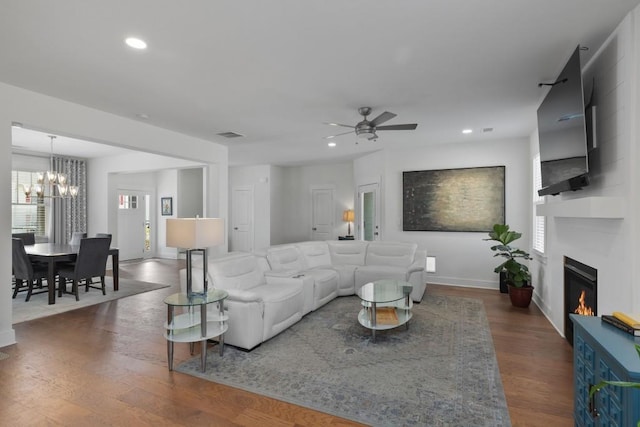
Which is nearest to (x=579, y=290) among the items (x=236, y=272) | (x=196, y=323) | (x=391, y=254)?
(x=391, y=254)

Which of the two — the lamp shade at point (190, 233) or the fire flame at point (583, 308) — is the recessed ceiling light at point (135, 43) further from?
the fire flame at point (583, 308)

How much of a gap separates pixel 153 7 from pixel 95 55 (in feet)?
3.35

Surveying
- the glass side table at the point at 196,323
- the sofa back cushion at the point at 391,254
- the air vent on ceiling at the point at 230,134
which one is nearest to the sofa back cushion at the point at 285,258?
the sofa back cushion at the point at 391,254

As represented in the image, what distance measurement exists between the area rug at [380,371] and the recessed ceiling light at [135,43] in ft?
8.68

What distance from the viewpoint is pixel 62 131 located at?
393cm

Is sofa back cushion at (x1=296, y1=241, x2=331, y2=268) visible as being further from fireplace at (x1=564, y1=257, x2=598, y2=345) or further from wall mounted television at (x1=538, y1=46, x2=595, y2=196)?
wall mounted television at (x1=538, y1=46, x2=595, y2=196)

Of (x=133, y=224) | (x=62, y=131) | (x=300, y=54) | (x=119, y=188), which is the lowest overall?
Answer: (x=133, y=224)

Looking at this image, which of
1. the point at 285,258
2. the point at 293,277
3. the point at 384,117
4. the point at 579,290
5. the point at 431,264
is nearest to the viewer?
the point at 579,290

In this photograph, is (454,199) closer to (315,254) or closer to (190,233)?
(315,254)

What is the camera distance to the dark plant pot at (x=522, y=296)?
472 cm

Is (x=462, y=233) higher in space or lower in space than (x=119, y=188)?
lower

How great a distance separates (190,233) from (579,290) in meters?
3.60

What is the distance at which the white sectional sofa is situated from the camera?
129 inches

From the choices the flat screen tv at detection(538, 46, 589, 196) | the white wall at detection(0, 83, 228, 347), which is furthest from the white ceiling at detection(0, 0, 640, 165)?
the flat screen tv at detection(538, 46, 589, 196)
